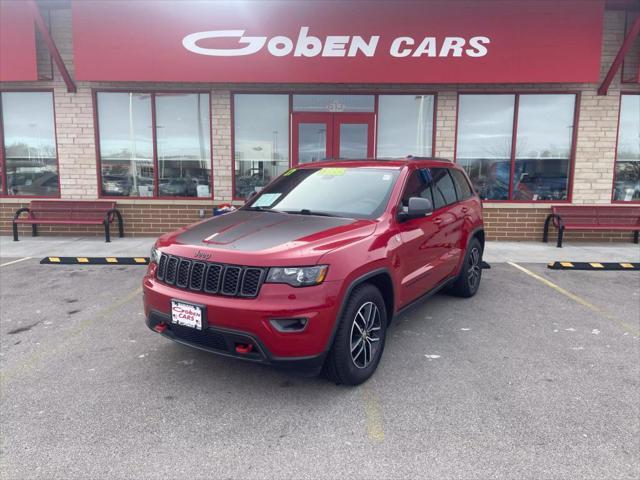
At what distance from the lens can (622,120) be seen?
34.2ft

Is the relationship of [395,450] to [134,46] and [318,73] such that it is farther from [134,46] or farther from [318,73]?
[134,46]

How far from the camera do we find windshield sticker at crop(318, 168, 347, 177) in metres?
4.77

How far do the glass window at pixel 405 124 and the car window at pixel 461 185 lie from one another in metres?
4.51

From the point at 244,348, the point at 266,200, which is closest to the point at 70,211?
the point at 266,200

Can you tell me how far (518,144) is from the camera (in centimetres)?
1055

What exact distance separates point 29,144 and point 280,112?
5.99 metres

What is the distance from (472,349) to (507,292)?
2.34 meters

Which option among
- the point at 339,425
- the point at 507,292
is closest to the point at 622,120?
the point at 507,292

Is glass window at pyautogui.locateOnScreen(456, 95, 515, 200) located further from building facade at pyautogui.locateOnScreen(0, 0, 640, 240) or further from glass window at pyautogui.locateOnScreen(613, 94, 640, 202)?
glass window at pyautogui.locateOnScreen(613, 94, 640, 202)

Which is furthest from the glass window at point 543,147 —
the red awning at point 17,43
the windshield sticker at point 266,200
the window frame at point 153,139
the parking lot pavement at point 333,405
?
the red awning at point 17,43

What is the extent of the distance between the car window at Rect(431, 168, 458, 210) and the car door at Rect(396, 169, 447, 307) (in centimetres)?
14

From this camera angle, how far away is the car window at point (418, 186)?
4398mm

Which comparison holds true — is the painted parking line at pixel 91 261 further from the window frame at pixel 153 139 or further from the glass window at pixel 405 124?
the glass window at pixel 405 124

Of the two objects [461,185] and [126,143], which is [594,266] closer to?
[461,185]
